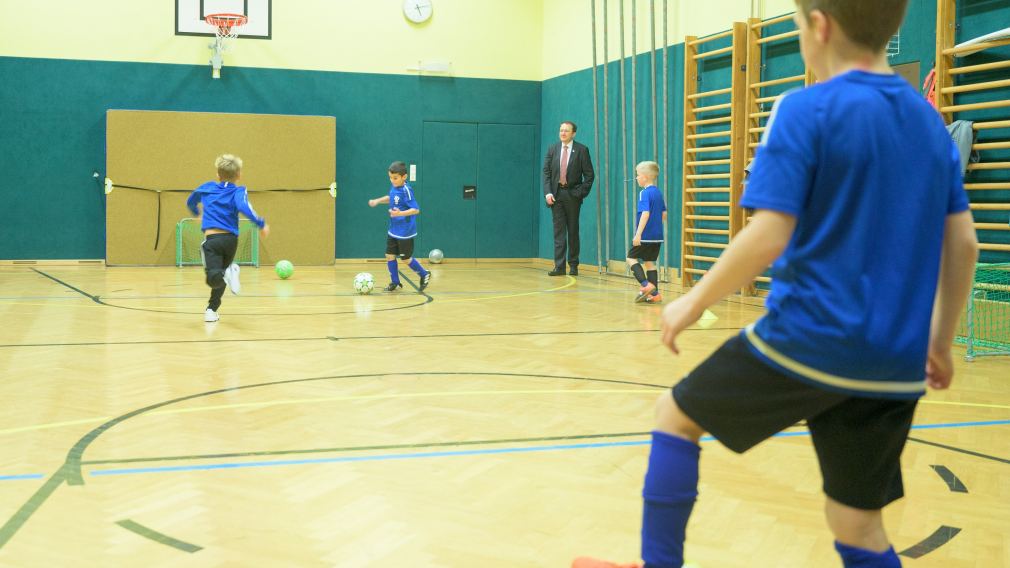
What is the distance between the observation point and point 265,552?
2424mm

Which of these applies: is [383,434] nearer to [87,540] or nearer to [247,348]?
[87,540]

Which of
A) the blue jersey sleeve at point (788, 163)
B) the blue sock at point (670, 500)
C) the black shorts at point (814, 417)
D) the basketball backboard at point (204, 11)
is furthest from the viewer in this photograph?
the basketball backboard at point (204, 11)

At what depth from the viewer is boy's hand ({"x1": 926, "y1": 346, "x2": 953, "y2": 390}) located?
5.92 ft

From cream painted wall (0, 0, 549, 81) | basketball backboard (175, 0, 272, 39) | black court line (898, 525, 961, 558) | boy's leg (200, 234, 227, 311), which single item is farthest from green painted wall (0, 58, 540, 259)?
black court line (898, 525, 961, 558)

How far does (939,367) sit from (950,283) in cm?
19

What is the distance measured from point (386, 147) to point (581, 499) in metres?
11.5

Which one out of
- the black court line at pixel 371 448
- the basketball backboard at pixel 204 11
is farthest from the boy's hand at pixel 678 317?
the basketball backboard at pixel 204 11

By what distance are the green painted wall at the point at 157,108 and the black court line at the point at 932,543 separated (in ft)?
38.7

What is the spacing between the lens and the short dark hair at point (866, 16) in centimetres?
155

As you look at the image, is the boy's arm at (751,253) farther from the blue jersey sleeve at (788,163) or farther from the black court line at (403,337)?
the black court line at (403,337)

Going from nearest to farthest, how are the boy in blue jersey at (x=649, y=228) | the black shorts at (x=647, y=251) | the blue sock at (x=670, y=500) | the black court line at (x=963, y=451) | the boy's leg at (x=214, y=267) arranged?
the blue sock at (x=670, y=500) < the black court line at (x=963, y=451) < the boy's leg at (x=214, y=267) < the boy in blue jersey at (x=649, y=228) < the black shorts at (x=647, y=251)

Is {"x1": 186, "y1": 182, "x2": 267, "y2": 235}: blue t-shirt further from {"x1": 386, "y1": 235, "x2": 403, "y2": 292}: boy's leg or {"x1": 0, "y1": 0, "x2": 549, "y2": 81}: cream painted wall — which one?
{"x1": 0, "y1": 0, "x2": 549, "y2": 81}: cream painted wall

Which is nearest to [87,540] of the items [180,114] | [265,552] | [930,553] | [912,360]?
[265,552]

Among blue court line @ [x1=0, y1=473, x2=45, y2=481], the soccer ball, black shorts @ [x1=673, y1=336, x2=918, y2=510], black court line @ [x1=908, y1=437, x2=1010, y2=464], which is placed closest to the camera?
black shorts @ [x1=673, y1=336, x2=918, y2=510]
